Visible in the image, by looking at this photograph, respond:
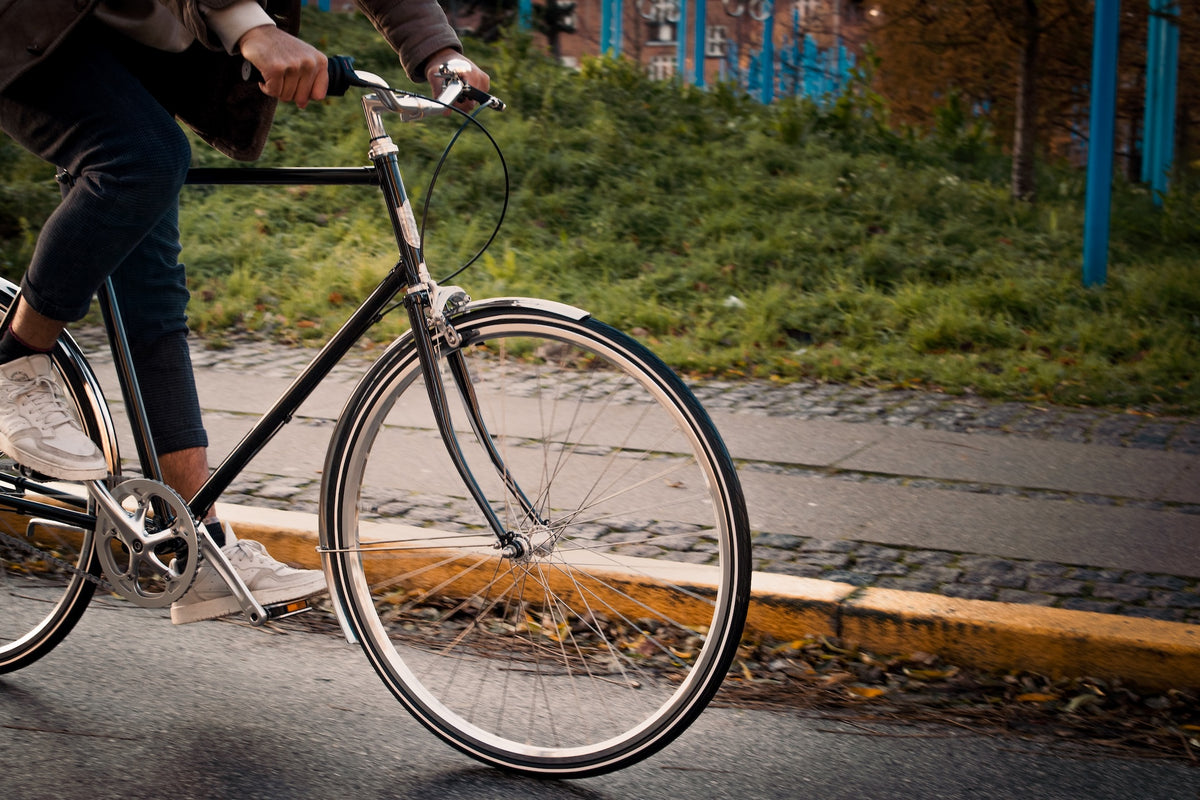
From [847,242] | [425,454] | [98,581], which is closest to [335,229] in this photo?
[847,242]

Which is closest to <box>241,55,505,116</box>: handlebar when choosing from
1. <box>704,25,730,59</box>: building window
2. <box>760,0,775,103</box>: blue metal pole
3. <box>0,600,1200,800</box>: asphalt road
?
<box>0,600,1200,800</box>: asphalt road

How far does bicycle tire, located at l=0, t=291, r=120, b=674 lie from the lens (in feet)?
9.09

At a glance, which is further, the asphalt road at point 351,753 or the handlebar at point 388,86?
the asphalt road at point 351,753

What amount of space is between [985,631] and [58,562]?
226 cm

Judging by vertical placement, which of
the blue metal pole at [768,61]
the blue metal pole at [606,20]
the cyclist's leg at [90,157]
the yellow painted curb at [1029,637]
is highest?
the blue metal pole at [606,20]

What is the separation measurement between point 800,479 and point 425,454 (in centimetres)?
145

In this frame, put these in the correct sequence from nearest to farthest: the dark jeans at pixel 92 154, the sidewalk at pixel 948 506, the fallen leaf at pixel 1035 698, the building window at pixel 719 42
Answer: the dark jeans at pixel 92 154 < the fallen leaf at pixel 1035 698 < the sidewalk at pixel 948 506 < the building window at pixel 719 42

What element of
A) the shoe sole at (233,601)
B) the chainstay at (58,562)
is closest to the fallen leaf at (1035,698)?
the shoe sole at (233,601)

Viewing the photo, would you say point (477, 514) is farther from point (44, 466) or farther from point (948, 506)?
point (948, 506)

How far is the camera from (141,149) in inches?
94.9

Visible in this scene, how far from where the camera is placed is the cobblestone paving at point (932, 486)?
3488mm

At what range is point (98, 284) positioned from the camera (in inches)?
101

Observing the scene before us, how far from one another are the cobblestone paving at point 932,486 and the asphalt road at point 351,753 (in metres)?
0.64

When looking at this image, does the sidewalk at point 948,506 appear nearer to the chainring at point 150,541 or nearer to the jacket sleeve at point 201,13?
the chainring at point 150,541
